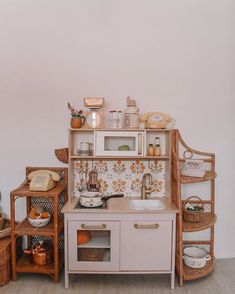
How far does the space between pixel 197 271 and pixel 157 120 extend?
1.30 metres

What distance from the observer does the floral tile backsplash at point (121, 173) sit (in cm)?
286

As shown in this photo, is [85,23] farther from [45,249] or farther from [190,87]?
[45,249]

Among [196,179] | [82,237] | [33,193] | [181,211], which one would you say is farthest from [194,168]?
[33,193]

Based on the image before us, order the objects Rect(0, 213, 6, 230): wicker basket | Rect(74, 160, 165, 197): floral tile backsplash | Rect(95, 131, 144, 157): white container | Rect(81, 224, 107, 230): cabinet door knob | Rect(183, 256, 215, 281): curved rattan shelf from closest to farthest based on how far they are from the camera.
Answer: Rect(81, 224, 107, 230): cabinet door knob < Rect(183, 256, 215, 281): curved rattan shelf < Rect(95, 131, 144, 157): white container < Rect(0, 213, 6, 230): wicker basket < Rect(74, 160, 165, 197): floral tile backsplash

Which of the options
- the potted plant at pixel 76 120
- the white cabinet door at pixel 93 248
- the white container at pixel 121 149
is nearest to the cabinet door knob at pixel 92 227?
the white cabinet door at pixel 93 248

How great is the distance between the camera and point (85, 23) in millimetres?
2785

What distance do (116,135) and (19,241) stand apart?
4.24ft

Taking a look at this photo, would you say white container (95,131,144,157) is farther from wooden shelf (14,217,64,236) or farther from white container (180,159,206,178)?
wooden shelf (14,217,64,236)

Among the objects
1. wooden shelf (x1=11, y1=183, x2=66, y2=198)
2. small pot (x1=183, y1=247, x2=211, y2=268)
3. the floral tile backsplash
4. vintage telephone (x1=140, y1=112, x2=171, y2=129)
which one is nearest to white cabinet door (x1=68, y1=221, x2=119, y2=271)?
wooden shelf (x1=11, y1=183, x2=66, y2=198)

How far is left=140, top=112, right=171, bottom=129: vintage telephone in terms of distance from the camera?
265 cm

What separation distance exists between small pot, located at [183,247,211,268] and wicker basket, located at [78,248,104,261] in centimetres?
75

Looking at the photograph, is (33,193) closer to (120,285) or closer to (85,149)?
(85,149)

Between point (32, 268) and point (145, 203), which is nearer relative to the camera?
point (32, 268)

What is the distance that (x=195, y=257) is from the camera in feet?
8.82
